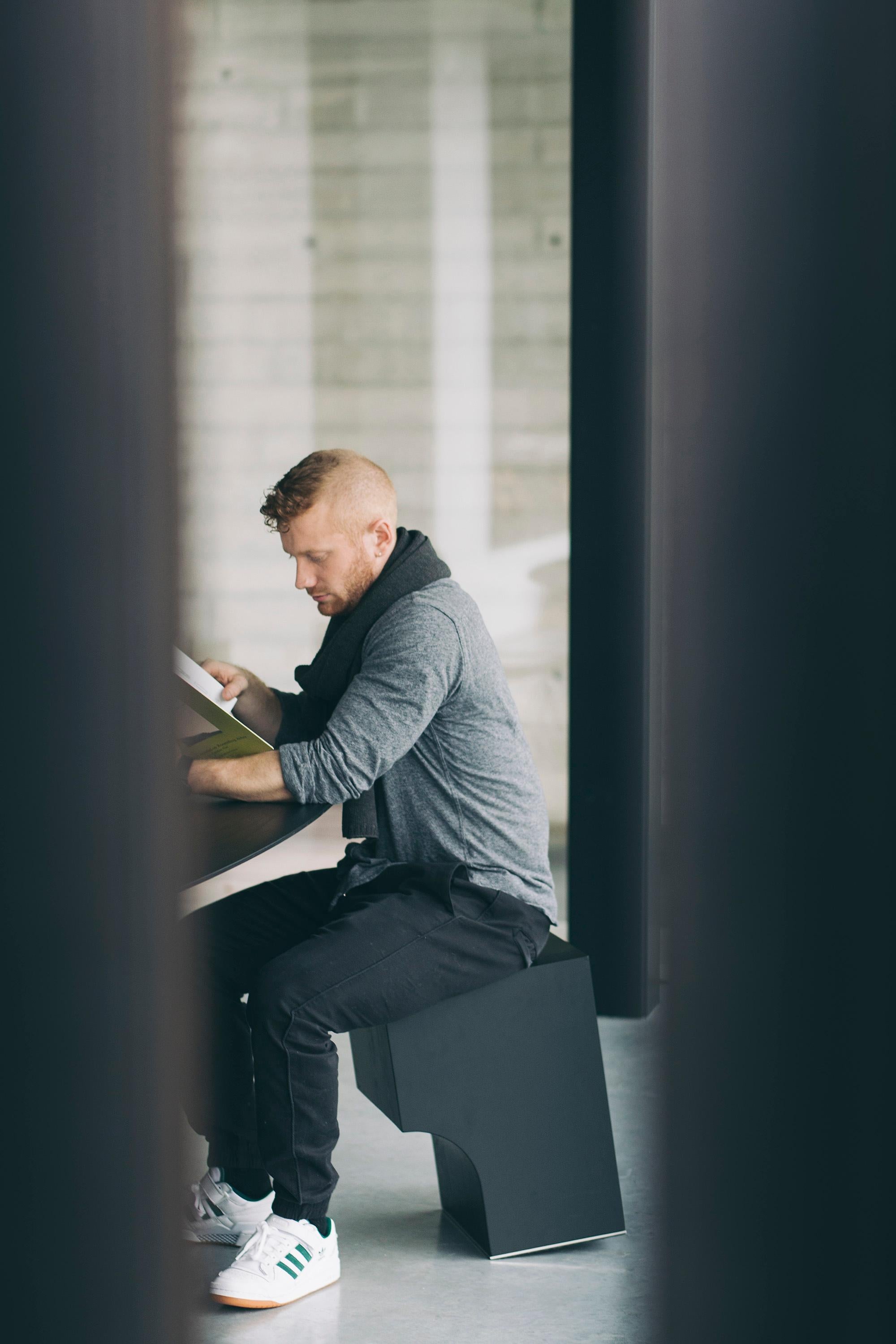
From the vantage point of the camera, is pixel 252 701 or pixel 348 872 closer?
pixel 348 872

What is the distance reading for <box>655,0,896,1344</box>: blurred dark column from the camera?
0.21 meters

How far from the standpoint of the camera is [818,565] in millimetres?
214

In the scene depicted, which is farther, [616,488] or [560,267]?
[560,267]

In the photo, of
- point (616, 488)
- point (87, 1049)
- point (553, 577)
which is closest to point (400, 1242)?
point (616, 488)

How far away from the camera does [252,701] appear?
2.16m

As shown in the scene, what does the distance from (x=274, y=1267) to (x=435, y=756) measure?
71cm

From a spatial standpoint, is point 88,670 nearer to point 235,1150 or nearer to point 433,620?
point 433,620

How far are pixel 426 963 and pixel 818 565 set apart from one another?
1.68 metres

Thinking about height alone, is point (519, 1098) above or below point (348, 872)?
below

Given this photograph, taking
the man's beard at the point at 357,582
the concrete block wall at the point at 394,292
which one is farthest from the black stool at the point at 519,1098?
the concrete block wall at the point at 394,292

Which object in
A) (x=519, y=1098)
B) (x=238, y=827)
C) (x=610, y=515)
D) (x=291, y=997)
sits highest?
(x=610, y=515)

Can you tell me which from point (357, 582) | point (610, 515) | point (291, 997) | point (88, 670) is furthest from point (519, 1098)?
point (88, 670)

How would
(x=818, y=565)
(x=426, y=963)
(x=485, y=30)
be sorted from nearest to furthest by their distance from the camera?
(x=818, y=565)
(x=426, y=963)
(x=485, y=30)

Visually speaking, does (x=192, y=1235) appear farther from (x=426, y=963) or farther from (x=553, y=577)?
(x=553, y=577)
